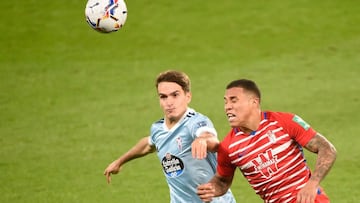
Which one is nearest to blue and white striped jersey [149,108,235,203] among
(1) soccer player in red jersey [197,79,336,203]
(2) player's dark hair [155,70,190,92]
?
(2) player's dark hair [155,70,190,92]

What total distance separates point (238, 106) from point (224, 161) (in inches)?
20.3

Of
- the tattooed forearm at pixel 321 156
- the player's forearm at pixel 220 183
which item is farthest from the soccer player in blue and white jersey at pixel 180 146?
the tattooed forearm at pixel 321 156

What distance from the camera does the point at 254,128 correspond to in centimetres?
744

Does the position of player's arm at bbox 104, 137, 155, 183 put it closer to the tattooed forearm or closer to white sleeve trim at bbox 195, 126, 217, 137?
white sleeve trim at bbox 195, 126, 217, 137

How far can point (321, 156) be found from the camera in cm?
711

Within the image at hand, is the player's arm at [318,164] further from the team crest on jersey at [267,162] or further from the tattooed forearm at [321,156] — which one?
the team crest on jersey at [267,162]

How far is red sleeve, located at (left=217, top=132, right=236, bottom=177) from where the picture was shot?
7.45m

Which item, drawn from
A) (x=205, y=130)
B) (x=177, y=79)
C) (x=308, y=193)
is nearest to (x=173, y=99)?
(x=177, y=79)

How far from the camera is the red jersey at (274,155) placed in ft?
24.1

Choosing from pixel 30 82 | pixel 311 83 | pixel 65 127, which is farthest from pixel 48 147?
pixel 311 83

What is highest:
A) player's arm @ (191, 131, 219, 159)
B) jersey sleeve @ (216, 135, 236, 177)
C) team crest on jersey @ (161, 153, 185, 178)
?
player's arm @ (191, 131, 219, 159)

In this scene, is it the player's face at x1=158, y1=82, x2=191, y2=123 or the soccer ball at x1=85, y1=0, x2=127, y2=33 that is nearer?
the player's face at x1=158, y1=82, x2=191, y2=123

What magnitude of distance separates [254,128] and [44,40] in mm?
14985

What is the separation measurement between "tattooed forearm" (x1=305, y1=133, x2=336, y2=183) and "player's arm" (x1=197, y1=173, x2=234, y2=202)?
850 millimetres
